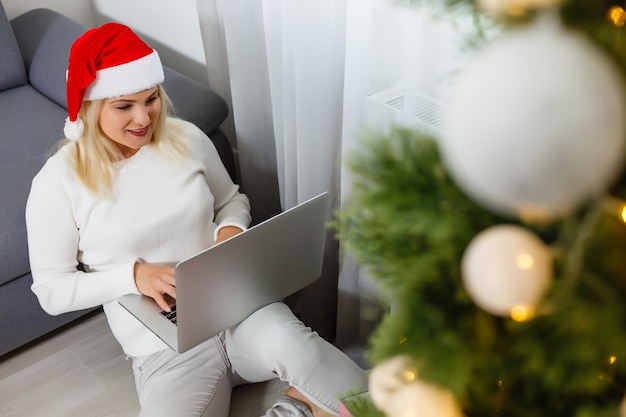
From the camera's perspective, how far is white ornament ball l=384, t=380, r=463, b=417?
534 millimetres

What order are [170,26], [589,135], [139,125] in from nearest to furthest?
[589,135] → [139,125] → [170,26]

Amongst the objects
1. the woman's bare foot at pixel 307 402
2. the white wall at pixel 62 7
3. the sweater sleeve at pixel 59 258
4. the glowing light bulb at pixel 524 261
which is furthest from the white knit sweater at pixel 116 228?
the white wall at pixel 62 7

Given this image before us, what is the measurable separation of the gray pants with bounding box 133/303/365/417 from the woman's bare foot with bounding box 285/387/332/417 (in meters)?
0.01

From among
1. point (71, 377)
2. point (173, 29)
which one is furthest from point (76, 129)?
point (173, 29)

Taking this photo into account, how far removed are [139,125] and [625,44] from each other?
49.2 inches

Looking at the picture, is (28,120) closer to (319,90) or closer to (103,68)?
(103,68)

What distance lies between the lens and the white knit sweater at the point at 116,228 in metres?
1.52

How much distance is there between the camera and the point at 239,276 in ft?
4.73

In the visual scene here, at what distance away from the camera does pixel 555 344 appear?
48cm

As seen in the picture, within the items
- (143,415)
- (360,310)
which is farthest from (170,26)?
(143,415)

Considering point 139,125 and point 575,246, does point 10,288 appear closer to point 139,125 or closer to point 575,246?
point 139,125

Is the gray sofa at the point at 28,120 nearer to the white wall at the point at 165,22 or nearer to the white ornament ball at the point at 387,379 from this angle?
the white wall at the point at 165,22

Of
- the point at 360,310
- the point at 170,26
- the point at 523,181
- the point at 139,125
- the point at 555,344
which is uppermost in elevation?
the point at 523,181

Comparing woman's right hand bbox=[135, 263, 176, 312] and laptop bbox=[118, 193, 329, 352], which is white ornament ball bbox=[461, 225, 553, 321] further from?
woman's right hand bbox=[135, 263, 176, 312]
